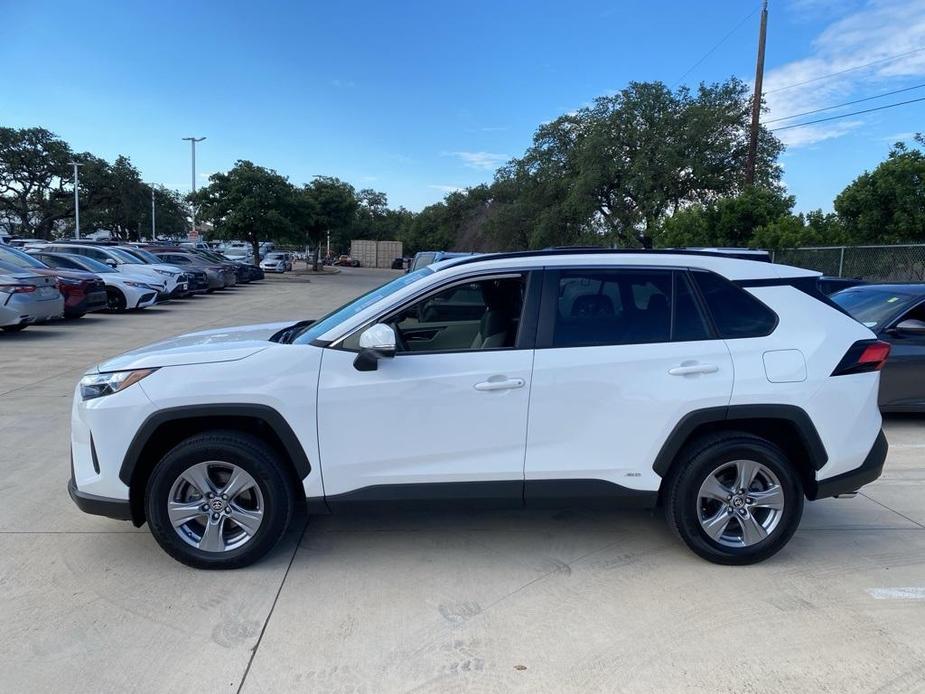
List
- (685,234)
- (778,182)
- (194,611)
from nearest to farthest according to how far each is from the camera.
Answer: (194,611), (685,234), (778,182)

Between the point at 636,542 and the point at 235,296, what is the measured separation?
23993 mm

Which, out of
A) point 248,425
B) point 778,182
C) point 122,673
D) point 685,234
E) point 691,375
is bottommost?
point 122,673

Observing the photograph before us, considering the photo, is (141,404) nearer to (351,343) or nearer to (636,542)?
(351,343)

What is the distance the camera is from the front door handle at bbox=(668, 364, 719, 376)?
150 inches

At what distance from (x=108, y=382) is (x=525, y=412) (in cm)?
228

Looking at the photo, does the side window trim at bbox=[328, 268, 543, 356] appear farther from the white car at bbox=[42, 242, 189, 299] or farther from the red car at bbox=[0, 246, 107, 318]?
the white car at bbox=[42, 242, 189, 299]

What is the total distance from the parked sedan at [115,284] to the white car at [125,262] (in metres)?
1.24

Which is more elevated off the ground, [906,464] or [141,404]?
[141,404]

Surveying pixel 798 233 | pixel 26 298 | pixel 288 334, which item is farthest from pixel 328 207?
pixel 288 334

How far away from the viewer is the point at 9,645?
3135 millimetres

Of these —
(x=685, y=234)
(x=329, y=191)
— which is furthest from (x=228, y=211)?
(x=685, y=234)

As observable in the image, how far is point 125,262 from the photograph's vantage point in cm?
2016

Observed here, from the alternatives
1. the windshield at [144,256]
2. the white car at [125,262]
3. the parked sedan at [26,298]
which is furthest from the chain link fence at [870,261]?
the windshield at [144,256]

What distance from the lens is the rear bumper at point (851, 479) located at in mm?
3955
